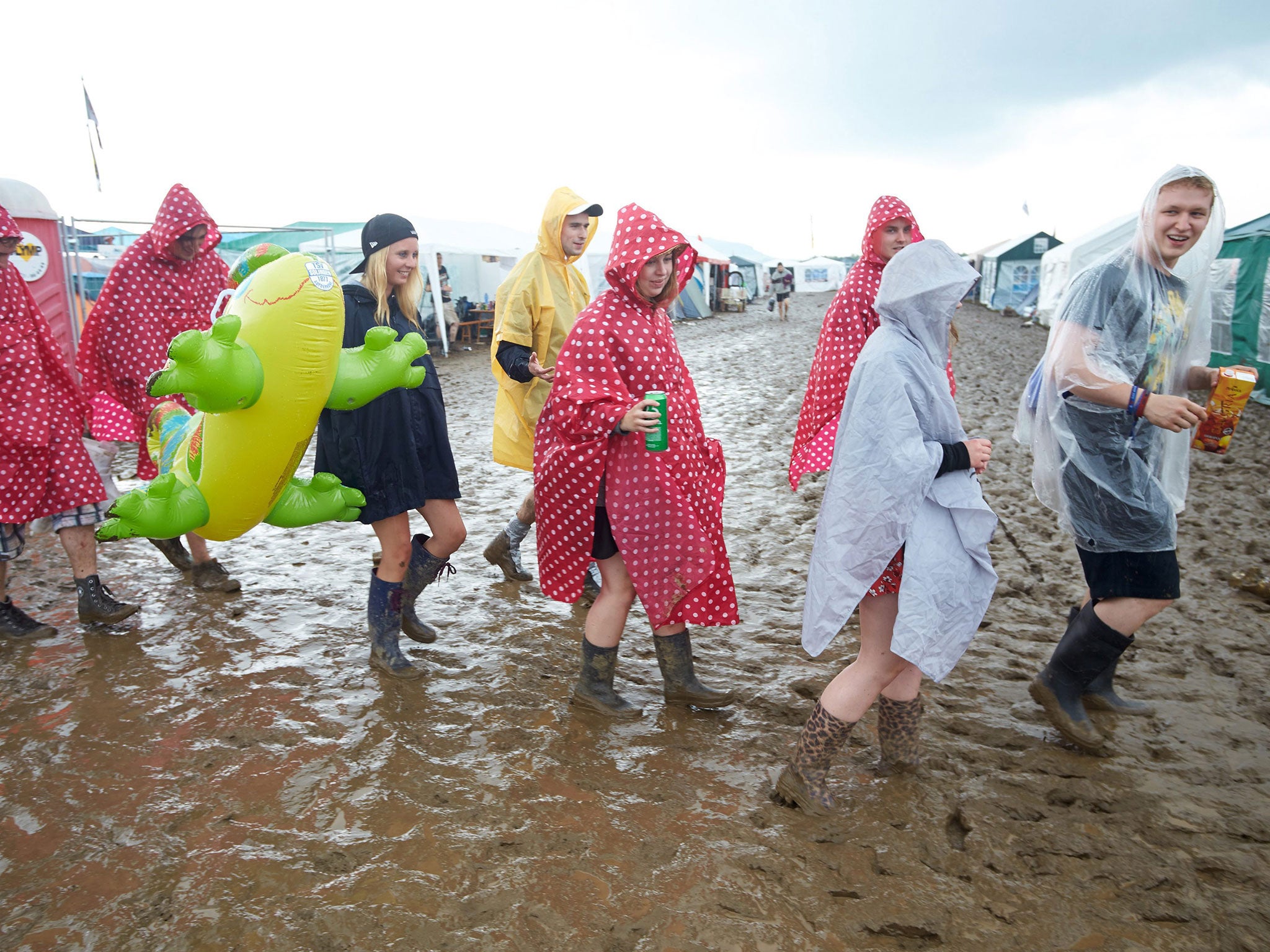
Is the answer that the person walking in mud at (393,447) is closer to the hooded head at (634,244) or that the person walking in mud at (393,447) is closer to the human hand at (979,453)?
the hooded head at (634,244)

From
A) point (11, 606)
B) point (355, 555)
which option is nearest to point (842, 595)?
point (355, 555)

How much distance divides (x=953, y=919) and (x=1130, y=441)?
1608mm

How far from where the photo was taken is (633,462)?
9.08ft

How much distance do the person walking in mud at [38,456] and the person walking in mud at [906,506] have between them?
3.26 meters

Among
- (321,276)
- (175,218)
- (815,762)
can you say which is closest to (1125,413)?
(815,762)

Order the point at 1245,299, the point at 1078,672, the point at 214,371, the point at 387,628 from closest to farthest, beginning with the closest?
the point at 214,371
the point at 1078,672
the point at 387,628
the point at 1245,299

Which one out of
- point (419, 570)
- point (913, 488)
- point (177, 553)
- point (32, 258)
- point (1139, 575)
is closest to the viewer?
point (913, 488)

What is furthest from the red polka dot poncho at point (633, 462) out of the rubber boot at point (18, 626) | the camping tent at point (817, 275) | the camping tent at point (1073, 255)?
the camping tent at point (817, 275)

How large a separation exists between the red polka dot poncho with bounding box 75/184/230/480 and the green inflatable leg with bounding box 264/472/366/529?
1.58 metres

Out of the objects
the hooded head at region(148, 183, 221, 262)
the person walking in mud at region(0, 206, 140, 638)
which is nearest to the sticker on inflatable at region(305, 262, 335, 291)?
the hooded head at region(148, 183, 221, 262)

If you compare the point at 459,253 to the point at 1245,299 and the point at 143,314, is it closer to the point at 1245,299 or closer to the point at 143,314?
the point at 1245,299

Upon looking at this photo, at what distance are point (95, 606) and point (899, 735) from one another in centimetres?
354

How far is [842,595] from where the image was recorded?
7.64 feet

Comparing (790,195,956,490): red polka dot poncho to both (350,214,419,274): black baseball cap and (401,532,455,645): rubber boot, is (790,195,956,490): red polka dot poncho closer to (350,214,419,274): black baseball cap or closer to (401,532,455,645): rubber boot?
(401,532,455,645): rubber boot
